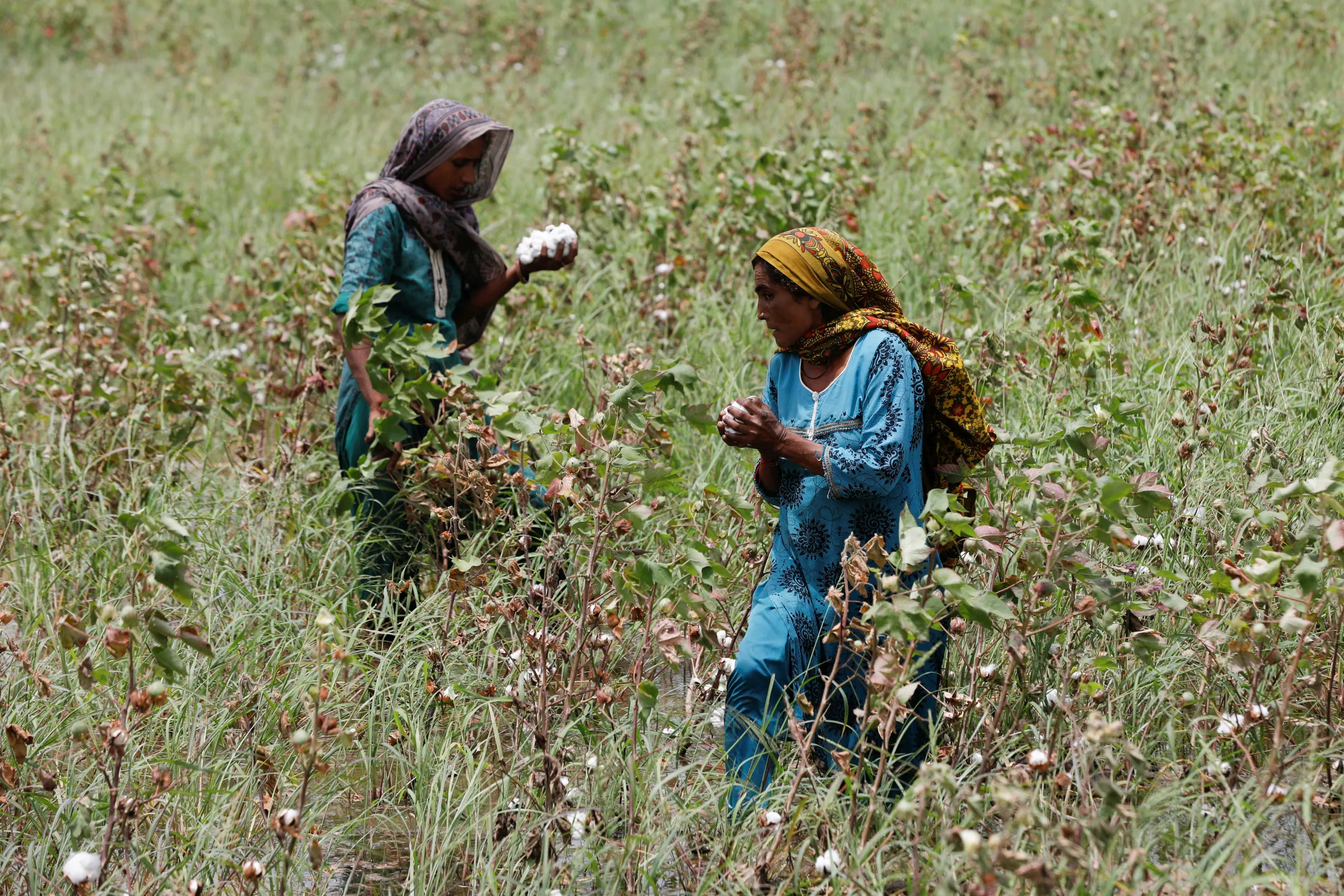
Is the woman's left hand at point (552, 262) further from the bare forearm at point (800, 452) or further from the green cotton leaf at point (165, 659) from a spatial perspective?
the green cotton leaf at point (165, 659)

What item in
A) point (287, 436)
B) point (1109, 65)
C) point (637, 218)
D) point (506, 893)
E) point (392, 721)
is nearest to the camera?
point (506, 893)

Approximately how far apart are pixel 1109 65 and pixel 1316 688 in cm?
578

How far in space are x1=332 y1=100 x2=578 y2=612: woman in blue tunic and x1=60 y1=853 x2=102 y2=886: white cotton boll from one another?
57.9 inches

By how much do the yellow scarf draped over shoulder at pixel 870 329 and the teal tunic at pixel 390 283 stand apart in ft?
4.13

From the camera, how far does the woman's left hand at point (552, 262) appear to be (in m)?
3.40

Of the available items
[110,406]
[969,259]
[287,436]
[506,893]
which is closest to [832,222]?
[969,259]

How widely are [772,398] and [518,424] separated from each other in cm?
59

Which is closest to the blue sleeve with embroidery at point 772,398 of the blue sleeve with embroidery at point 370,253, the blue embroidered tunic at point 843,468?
the blue embroidered tunic at point 843,468

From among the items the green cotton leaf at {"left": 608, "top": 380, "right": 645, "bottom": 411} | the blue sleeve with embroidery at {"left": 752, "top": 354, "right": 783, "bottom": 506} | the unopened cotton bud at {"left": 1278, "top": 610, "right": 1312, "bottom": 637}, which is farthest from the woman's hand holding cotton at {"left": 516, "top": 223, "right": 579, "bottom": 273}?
the unopened cotton bud at {"left": 1278, "top": 610, "right": 1312, "bottom": 637}

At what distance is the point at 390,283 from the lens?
347 cm

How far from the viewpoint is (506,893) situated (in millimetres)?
2301

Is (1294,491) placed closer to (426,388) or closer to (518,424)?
(518,424)

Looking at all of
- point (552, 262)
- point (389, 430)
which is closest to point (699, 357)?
point (552, 262)

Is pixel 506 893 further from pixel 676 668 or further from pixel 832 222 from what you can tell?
pixel 832 222
